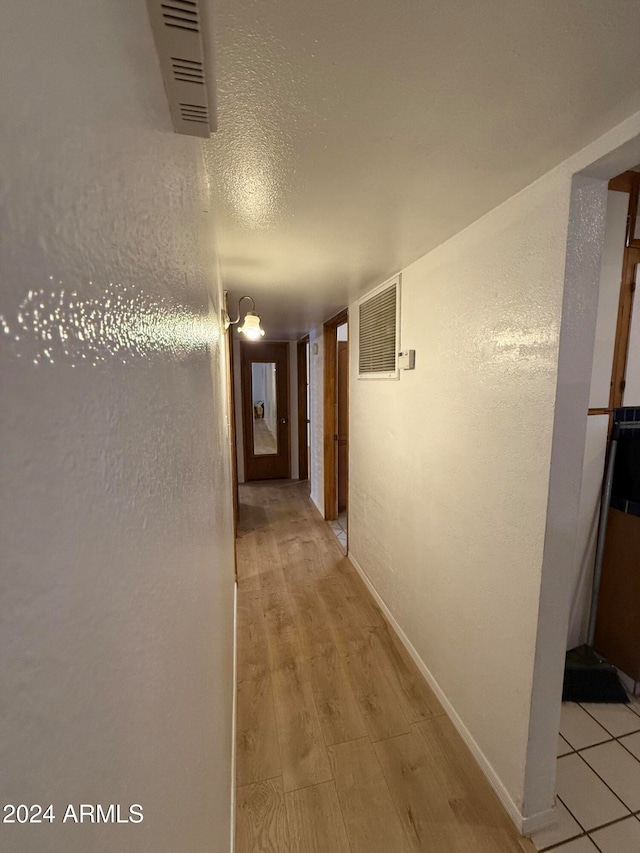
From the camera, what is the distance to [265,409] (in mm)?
5480

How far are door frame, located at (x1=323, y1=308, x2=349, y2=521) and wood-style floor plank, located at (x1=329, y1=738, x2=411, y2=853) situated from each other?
A: 8.14 feet

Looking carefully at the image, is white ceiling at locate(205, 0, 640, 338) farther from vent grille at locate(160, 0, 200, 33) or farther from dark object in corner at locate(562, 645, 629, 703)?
dark object in corner at locate(562, 645, 629, 703)

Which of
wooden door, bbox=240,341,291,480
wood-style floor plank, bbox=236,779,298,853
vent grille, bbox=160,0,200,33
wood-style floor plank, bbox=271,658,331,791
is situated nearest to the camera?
vent grille, bbox=160,0,200,33

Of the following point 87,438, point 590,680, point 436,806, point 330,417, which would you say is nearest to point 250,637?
point 436,806

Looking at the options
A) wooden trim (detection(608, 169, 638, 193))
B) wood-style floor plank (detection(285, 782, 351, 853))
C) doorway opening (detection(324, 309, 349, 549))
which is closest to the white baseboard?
wood-style floor plank (detection(285, 782, 351, 853))

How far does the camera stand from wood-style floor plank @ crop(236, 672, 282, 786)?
1.45m

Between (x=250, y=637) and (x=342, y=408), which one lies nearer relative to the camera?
(x=250, y=637)

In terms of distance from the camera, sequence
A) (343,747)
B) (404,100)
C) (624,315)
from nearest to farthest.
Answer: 1. (404,100)
2. (343,747)
3. (624,315)

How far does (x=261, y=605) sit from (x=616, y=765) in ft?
6.25

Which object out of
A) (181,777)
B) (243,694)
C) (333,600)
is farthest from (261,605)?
(181,777)

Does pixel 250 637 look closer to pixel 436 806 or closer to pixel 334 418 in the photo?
pixel 436 806

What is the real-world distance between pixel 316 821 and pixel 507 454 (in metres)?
1.44

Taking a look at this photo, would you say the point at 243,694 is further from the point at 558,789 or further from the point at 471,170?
the point at 471,170

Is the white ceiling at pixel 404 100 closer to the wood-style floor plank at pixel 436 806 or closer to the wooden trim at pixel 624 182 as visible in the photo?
the wooden trim at pixel 624 182
